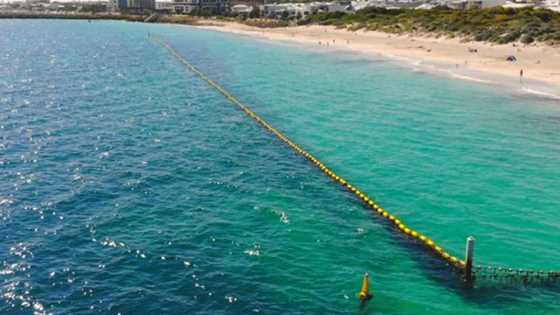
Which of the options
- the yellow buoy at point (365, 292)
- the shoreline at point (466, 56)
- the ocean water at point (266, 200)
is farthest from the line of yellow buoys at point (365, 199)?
the shoreline at point (466, 56)

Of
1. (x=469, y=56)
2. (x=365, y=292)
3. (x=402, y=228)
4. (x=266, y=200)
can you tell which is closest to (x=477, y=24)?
(x=469, y=56)

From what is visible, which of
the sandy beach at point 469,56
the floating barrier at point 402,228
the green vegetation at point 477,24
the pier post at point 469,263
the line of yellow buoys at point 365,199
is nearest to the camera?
the pier post at point 469,263

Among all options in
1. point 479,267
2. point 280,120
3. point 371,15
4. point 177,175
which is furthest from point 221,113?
point 371,15

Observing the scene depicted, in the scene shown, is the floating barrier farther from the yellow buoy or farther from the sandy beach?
the sandy beach

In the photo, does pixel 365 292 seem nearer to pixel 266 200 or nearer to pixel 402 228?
pixel 402 228

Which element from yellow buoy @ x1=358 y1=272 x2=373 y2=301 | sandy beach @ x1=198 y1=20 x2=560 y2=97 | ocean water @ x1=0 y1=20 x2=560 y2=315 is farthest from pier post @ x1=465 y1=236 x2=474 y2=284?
sandy beach @ x1=198 y1=20 x2=560 y2=97

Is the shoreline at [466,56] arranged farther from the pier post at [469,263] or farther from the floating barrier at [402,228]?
the pier post at [469,263]
